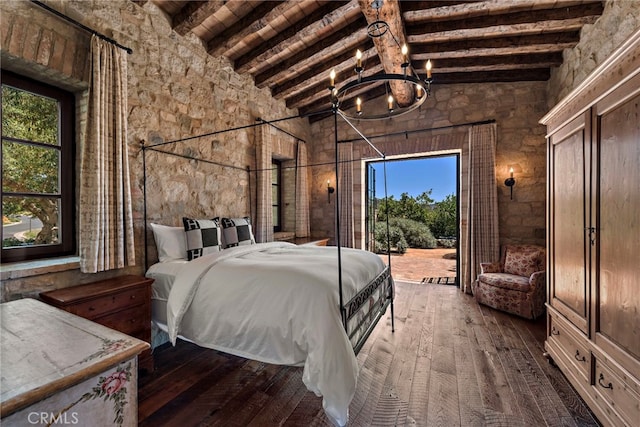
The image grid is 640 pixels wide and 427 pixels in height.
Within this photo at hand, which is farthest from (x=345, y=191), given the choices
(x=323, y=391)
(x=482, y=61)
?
(x=323, y=391)

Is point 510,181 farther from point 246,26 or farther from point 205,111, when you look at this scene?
point 205,111

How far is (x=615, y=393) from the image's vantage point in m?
1.52

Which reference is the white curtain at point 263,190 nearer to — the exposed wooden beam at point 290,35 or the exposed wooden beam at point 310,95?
the exposed wooden beam at point 290,35

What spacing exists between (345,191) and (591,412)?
3.88 m

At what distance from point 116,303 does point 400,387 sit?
206cm

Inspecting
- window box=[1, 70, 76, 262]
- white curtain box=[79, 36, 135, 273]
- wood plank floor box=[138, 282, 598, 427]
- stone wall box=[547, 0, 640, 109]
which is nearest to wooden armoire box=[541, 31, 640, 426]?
wood plank floor box=[138, 282, 598, 427]

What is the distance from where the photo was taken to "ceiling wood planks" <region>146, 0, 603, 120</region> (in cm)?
277

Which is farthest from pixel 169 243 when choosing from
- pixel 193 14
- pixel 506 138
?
pixel 506 138

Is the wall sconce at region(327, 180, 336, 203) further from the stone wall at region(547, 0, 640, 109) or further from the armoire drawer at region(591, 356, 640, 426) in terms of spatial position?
the armoire drawer at region(591, 356, 640, 426)

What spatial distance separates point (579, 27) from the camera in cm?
303

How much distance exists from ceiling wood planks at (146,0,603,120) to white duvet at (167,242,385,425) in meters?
2.29

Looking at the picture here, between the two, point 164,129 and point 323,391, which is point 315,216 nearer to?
point 164,129

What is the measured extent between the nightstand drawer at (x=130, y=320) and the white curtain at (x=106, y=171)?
1.21 ft

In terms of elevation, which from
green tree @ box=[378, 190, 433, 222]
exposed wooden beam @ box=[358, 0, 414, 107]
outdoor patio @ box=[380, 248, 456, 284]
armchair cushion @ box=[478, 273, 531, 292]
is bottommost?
outdoor patio @ box=[380, 248, 456, 284]
